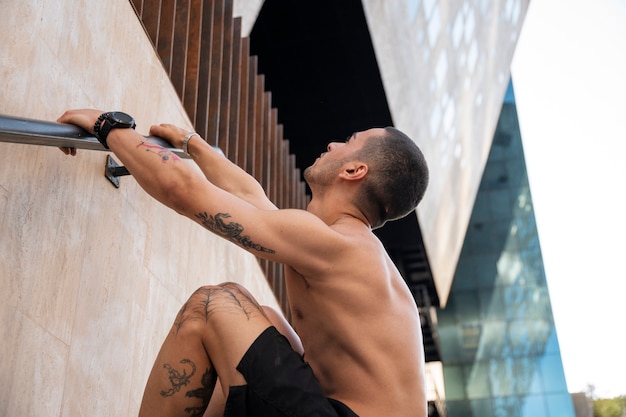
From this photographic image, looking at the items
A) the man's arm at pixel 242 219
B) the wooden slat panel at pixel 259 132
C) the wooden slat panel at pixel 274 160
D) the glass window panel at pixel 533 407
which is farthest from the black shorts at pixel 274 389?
the glass window panel at pixel 533 407

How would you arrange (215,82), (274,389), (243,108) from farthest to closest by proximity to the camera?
1. (243,108)
2. (215,82)
3. (274,389)

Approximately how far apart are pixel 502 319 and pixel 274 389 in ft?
60.2

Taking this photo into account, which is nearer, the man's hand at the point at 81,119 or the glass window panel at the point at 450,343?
the man's hand at the point at 81,119

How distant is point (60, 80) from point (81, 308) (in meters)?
0.70

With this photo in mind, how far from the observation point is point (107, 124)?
1739mm

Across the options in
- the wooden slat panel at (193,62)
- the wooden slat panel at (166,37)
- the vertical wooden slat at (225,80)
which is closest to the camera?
the wooden slat panel at (166,37)


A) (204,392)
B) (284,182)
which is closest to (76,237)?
(204,392)

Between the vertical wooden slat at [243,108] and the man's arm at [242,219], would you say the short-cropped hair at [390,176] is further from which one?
the vertical wooden slat at [243,108]

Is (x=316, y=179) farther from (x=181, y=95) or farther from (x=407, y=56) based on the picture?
(x=407, y=56)

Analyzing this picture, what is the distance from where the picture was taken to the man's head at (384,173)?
199cm

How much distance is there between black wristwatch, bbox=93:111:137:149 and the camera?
68.4 inches

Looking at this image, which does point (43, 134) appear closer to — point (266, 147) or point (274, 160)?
point (266, 147)

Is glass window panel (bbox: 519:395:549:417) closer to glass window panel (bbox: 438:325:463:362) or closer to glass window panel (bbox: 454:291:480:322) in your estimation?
glass window panel (bbox: 438:325:463:362)

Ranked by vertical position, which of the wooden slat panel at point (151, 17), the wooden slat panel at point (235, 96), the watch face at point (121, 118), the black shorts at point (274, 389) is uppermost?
the wooden slat panel at point (235, 96)
